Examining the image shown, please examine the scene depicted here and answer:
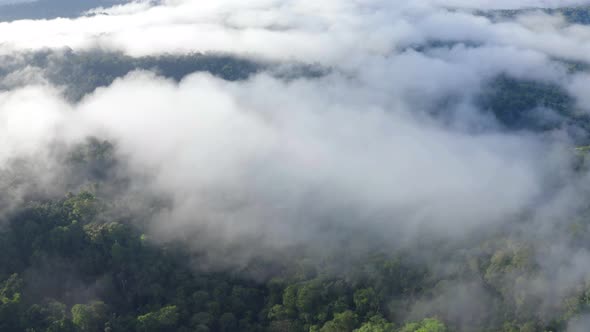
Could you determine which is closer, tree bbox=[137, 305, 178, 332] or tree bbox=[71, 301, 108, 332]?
tree bbox=[71, 301, 108, 332]

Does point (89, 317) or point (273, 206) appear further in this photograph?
point (273, 206)

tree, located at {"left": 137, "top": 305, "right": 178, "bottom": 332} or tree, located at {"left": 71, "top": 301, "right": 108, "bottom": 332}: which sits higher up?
tree, located at {"left": 71, "top": 301, "right": 108, "bottom": 332}

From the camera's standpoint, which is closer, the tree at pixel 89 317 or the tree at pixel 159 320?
the tree at pixel 89 317

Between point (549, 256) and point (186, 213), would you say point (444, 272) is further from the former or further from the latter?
point (186, 213)

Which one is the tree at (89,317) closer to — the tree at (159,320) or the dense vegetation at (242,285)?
the dense vegetation at (242,285)

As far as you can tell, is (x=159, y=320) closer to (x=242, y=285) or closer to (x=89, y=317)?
(x=89, y=317)

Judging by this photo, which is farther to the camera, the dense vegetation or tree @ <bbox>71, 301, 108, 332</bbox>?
the dense vegetation

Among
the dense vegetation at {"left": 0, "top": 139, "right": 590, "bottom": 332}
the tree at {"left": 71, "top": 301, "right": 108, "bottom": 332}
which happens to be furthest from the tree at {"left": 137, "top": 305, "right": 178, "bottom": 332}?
the tree at {"left": 71, "top": 301, "right": 108, "bottom": 332}

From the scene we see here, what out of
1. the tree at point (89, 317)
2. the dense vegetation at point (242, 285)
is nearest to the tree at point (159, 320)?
the dense vegetation at point (242, 285)

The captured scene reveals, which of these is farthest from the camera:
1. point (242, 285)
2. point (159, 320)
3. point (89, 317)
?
point (242, 285)

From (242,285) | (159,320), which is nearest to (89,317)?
(159,320)

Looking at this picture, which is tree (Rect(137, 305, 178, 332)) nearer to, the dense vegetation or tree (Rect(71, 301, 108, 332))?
the dense vegetation
